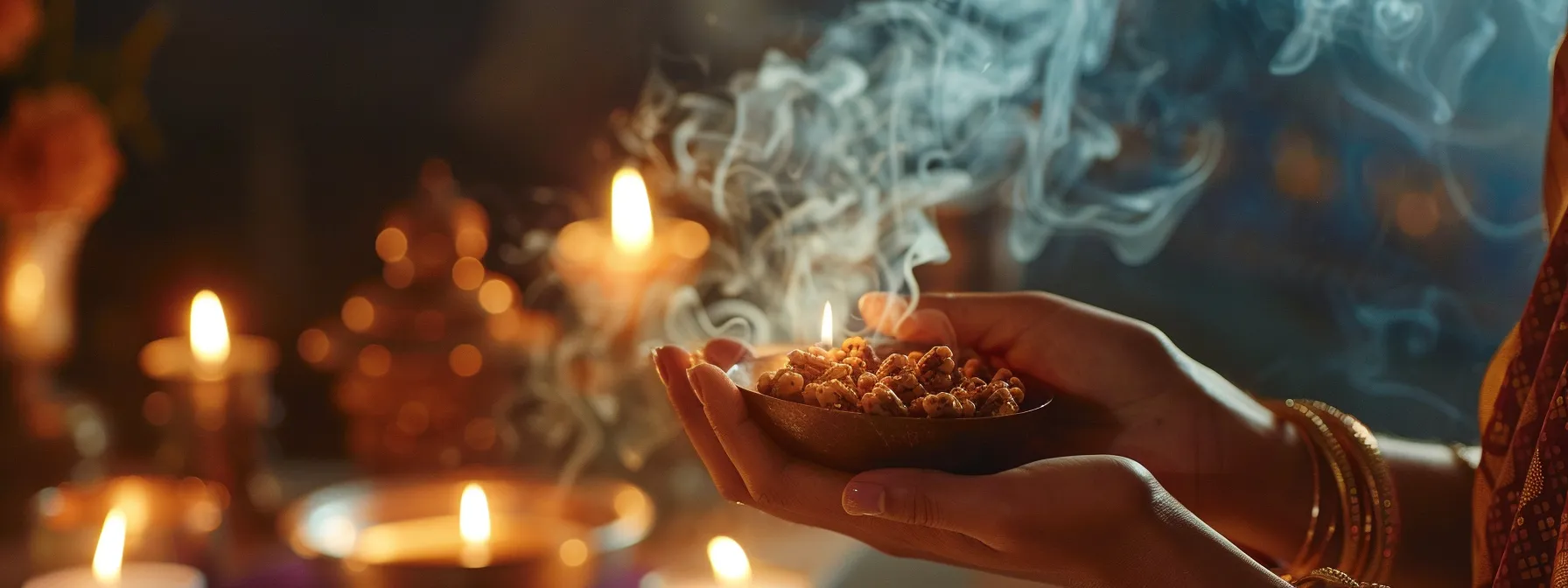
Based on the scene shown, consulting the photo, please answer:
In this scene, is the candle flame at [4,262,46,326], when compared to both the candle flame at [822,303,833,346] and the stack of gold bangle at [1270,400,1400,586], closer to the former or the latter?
the candle flame at [822,303,833,346]

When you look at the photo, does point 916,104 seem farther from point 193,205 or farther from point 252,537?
point 193,205

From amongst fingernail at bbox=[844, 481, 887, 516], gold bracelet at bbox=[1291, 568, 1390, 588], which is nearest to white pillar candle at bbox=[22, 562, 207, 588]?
fingernail at bbox=[844, 481, 887, 516]

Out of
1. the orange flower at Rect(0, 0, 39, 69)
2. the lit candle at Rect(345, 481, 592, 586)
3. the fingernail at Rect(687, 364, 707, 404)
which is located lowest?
the lit candle at Rect(345, 481, 592, 586)

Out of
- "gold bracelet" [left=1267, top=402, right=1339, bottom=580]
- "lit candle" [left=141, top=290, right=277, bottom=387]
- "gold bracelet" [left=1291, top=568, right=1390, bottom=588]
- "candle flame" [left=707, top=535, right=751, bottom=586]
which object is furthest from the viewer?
"lit candle" [left=141, top=290, right=277, bottom=387]

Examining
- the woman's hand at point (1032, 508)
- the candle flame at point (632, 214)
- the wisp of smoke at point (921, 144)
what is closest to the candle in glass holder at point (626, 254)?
the candle flame at point (632, 214)

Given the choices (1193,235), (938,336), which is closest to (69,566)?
(938,336)
